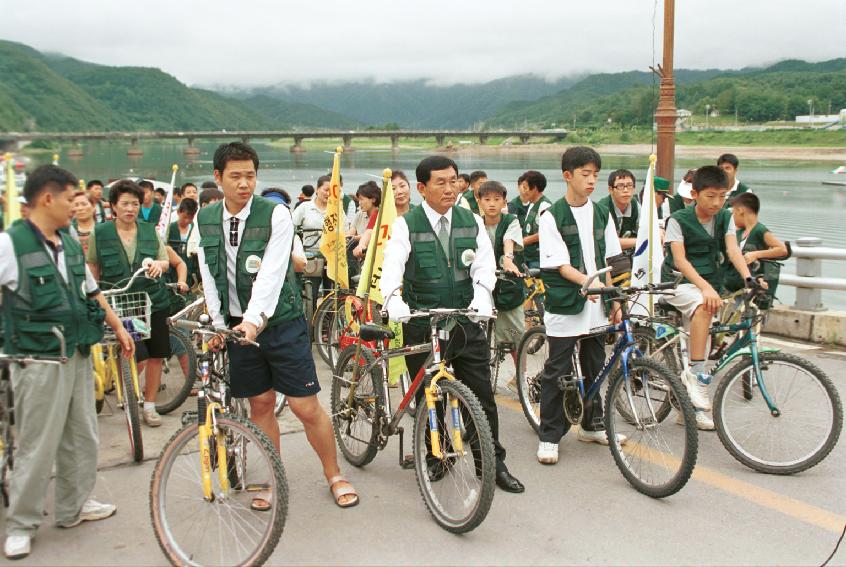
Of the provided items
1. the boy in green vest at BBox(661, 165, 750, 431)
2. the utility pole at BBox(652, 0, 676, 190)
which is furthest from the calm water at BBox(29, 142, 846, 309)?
the utility pole at BBox(652, 0, 676, 190)

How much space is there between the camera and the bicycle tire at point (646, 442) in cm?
425

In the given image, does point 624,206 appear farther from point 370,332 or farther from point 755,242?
point 370,332

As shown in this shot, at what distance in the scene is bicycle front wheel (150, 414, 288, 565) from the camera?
11.4 ft

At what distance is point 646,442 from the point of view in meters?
4.68

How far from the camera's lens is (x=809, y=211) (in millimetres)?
27406

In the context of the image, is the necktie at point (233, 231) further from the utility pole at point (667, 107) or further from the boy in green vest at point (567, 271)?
the utility pole at point (667, 107)

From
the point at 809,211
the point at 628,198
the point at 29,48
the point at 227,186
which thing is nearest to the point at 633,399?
the point at 227,186

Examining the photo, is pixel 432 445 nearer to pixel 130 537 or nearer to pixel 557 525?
pixel 557 525

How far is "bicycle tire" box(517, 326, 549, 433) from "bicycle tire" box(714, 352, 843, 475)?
1.27m

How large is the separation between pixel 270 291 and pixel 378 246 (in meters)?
2.27

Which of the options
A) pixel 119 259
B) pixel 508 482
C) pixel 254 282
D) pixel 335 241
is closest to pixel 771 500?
pixel 508 482

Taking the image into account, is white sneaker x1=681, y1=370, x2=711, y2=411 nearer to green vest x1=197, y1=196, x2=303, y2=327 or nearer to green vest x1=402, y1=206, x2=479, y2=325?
green vest x1=402, y1=206, x2=479, y2=325

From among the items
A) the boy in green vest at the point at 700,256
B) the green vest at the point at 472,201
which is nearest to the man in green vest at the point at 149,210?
the green vest at the point at 472,201

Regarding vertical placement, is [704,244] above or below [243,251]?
below
